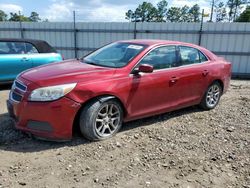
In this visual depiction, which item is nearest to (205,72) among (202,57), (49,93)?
(202,57)

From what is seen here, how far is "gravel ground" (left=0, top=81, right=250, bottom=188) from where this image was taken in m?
2.99

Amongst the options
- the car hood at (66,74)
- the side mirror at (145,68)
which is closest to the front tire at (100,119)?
the car hood at (66,74)

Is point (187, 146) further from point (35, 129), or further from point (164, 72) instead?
point (35, 129)

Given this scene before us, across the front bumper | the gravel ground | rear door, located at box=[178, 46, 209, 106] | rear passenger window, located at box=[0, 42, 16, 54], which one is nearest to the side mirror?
rear door, located at box=[178, 46, 209, 106]

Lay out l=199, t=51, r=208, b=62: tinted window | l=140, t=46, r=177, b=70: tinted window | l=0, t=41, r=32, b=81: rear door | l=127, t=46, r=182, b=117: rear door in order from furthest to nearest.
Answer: l=0, t=41, r=32, b=81: rear door < l=199, t=51, r=208, b=62: tinted window < l=140, t=46, r=177, b=70: tinted window < l=127, t=46, r=182, b=117: rear door

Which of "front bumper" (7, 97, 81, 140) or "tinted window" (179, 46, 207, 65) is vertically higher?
"tinted window" (179, 46, 207, 65)

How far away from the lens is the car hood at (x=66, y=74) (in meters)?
3.57

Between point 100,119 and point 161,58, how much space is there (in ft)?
5.31

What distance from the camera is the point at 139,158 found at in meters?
3.48

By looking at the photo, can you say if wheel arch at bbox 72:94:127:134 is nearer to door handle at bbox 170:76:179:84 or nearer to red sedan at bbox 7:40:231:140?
red sedan at bbox 7:40:231:140

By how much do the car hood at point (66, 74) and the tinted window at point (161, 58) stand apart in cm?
75

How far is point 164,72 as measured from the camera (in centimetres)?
447

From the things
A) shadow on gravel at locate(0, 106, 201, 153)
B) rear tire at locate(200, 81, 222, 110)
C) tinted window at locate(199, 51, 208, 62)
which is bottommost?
shadow on gravel at locate(0, 106, 201, 153)

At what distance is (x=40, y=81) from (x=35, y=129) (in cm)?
67
